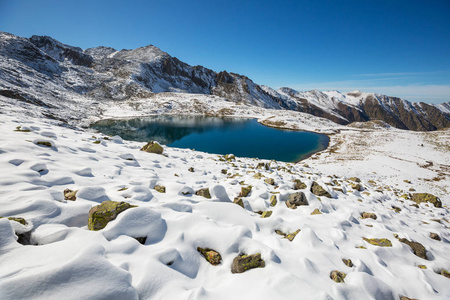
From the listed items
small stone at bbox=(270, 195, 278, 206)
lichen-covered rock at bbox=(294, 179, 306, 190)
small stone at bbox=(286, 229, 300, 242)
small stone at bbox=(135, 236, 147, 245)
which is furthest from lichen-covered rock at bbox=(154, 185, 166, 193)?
lichen-covered rock at bbox=(294, 179, 306, 190)

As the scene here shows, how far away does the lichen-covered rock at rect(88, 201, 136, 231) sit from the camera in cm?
400

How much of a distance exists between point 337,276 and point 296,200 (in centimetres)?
420

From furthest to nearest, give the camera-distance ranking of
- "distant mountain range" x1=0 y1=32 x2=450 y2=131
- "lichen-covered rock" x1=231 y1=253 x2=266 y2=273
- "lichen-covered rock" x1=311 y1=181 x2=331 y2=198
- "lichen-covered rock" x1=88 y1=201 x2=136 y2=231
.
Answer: "distant mountain range" x1=0 y1=32 x2=450 y2=131 < "lichen-covered rock" x1=311 y1=181 x2=331 y2=198 < "lichen-covered rock" x1=88 y1=201 x2=136 y2=231 < "lichen-covered rock" x1=231 y1=253 x2=266 y2=273

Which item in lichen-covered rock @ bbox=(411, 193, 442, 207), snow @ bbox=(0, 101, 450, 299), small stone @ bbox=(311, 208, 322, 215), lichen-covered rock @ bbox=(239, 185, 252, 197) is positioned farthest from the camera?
lichen-covered rock @ bbox=(411, 193, 442, 207)

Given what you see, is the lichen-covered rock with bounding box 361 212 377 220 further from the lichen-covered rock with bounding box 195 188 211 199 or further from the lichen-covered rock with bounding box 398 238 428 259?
the lichen-covered rock with bounding box 195 188 211 199

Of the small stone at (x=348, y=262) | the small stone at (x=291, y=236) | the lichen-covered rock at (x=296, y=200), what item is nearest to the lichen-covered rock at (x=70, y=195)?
the small stone at (x=291, y=236)

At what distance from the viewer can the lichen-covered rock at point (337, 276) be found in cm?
384

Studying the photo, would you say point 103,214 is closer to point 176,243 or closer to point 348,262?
point 176,243

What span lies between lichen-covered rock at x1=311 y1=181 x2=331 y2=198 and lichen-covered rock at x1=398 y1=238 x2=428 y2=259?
3.46 m

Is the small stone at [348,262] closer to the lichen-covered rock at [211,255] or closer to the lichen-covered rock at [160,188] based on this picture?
the lichen-covered rock at [211,255]

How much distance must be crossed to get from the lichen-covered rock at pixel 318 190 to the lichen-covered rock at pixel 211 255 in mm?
7618

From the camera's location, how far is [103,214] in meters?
4.11

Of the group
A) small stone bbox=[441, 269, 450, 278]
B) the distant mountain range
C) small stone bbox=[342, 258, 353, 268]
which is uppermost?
the distant mountain range

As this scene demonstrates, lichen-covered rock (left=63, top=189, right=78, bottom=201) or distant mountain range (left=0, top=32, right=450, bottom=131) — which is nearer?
lichen-covered rock (left=63, top=189, right=78, bottom=201)
